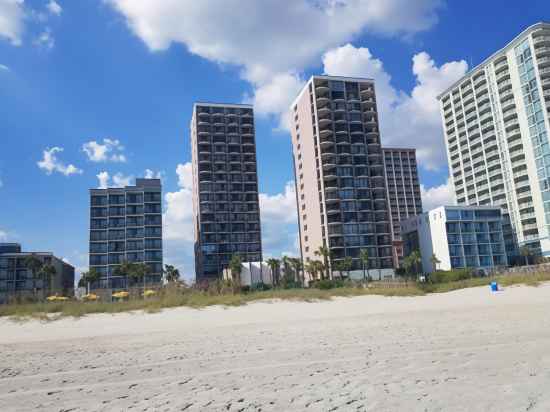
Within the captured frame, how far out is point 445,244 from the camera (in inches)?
3415

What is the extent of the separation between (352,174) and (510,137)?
44.2 metres

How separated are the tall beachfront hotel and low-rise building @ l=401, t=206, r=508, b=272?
11825mm

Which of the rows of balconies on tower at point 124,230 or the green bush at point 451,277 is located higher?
the rows of balconies on tower at point 124,230

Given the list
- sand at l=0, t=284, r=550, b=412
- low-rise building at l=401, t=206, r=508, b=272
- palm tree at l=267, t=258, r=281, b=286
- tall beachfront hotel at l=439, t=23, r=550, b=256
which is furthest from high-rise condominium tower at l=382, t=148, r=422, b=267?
sand at l=0, t=284, r=550, b=412

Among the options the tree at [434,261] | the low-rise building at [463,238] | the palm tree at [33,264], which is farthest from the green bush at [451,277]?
the palm tree at [33,264]

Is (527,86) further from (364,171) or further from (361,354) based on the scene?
(361,354)

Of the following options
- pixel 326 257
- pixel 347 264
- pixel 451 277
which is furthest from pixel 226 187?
pixel 451 277

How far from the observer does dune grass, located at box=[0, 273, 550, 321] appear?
81.0 feet

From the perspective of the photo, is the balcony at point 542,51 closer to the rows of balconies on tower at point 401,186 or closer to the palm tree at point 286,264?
Answer: the palm tree at point 286,264

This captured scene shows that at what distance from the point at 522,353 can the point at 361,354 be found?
12.6 feet

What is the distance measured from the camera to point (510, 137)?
341 ft

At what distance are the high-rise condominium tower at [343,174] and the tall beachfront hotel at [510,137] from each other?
116ft

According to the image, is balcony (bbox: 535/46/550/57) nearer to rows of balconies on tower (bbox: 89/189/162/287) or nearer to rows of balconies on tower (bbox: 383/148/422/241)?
rows of balconies on tower (bbox: 383/148/422/241)

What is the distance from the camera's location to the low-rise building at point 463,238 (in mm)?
86562
